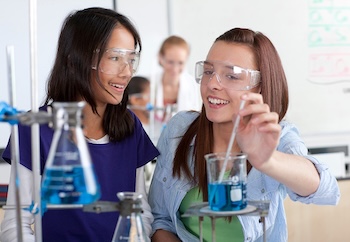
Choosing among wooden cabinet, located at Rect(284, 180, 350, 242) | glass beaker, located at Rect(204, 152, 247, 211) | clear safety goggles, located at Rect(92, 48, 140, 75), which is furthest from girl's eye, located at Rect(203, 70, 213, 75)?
wooden cabinet, located at Rect(284, 180, 350, 242)

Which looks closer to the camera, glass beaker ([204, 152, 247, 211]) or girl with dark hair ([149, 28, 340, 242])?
glass beaker ([204, 152, 247, 211])

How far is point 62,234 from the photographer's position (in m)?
1.87

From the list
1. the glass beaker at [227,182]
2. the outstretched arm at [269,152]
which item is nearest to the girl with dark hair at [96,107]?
the outstretched arm at [269,152]

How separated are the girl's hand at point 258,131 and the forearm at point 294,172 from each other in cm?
3

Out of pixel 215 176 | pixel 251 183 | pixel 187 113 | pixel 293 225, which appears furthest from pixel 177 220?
pixel 293 225

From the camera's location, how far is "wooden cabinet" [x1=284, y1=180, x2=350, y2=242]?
3.44m

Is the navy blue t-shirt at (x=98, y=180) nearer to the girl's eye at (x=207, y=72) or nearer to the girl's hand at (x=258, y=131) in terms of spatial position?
the girl's eye at (x=207, y=72)

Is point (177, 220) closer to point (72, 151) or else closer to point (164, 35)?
point (72, 151)

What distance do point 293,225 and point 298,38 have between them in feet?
6.58

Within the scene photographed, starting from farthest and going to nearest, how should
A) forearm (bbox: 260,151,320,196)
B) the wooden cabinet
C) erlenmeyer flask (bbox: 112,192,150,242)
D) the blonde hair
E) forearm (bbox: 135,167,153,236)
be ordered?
the blonde hair
the wooden cabinet
forearm (bbox: 135,167,153,236)
forearm (bbox: 260,151,320,196)
erlenmeyer flask (bbox: 112,192,150,242)

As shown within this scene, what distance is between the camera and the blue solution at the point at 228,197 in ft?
4.49

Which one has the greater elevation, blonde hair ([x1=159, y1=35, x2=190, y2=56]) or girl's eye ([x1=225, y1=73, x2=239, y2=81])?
blonde hair ([x1=159, y1=35, x2=190, y2=56])

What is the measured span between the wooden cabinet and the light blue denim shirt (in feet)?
4.97

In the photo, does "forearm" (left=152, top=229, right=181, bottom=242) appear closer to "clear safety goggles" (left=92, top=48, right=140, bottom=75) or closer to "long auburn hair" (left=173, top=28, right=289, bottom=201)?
"long auburn hair" (left=173, top=28, right=289, bottom=201)
